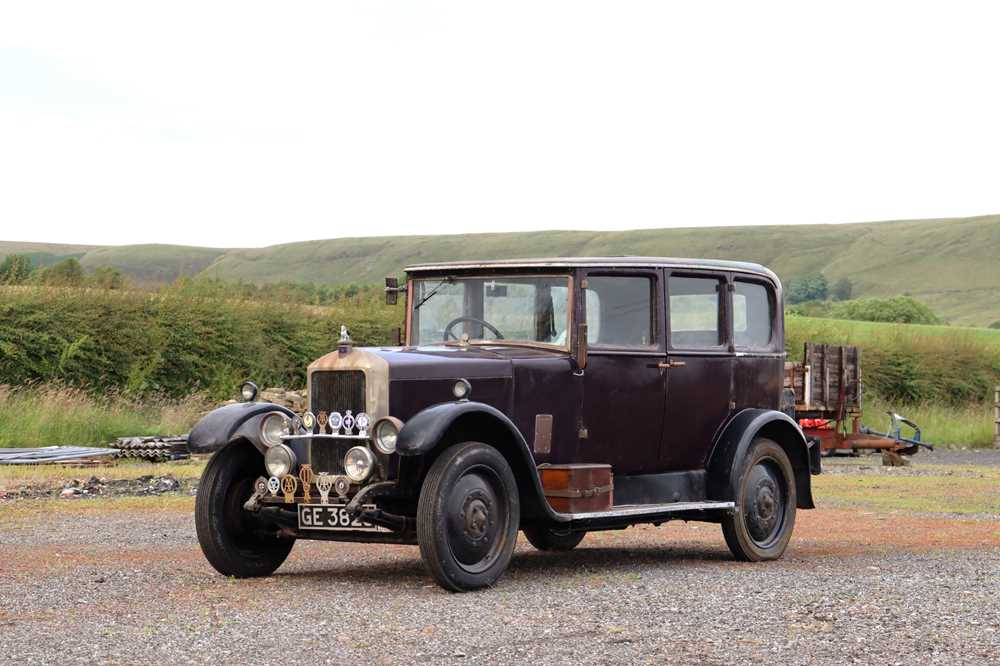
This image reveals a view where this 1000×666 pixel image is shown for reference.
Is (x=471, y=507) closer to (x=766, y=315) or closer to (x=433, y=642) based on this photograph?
(x=433, y=642)

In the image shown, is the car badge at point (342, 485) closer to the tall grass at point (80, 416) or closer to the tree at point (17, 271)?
the tall grass at point (80, 416)

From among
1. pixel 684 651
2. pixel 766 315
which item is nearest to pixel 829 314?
pixel 766 315

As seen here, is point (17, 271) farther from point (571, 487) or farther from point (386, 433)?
point (386, 433)

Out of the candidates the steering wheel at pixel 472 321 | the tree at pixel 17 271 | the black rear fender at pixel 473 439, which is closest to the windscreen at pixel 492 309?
the steering wheel at pixel 472 321

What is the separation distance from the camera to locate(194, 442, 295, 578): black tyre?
9.53m

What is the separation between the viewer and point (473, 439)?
30.1 ft

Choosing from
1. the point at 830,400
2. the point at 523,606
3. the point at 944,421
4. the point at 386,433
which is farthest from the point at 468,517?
the point at 944,421

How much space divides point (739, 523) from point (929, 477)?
41.9 ft

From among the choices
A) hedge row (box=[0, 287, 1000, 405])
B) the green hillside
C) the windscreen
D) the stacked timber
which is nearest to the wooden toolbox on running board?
the windscreen

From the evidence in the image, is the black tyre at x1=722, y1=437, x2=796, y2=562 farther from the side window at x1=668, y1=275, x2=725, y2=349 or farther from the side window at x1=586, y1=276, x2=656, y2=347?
the side window at x1=586, y1=276, x2=656, y2=347

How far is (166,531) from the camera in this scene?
1305 centimetres

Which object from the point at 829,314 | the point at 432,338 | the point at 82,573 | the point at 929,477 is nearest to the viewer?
the point at 82,573

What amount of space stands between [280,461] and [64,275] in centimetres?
2277

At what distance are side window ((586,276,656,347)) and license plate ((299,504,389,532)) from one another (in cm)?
223
